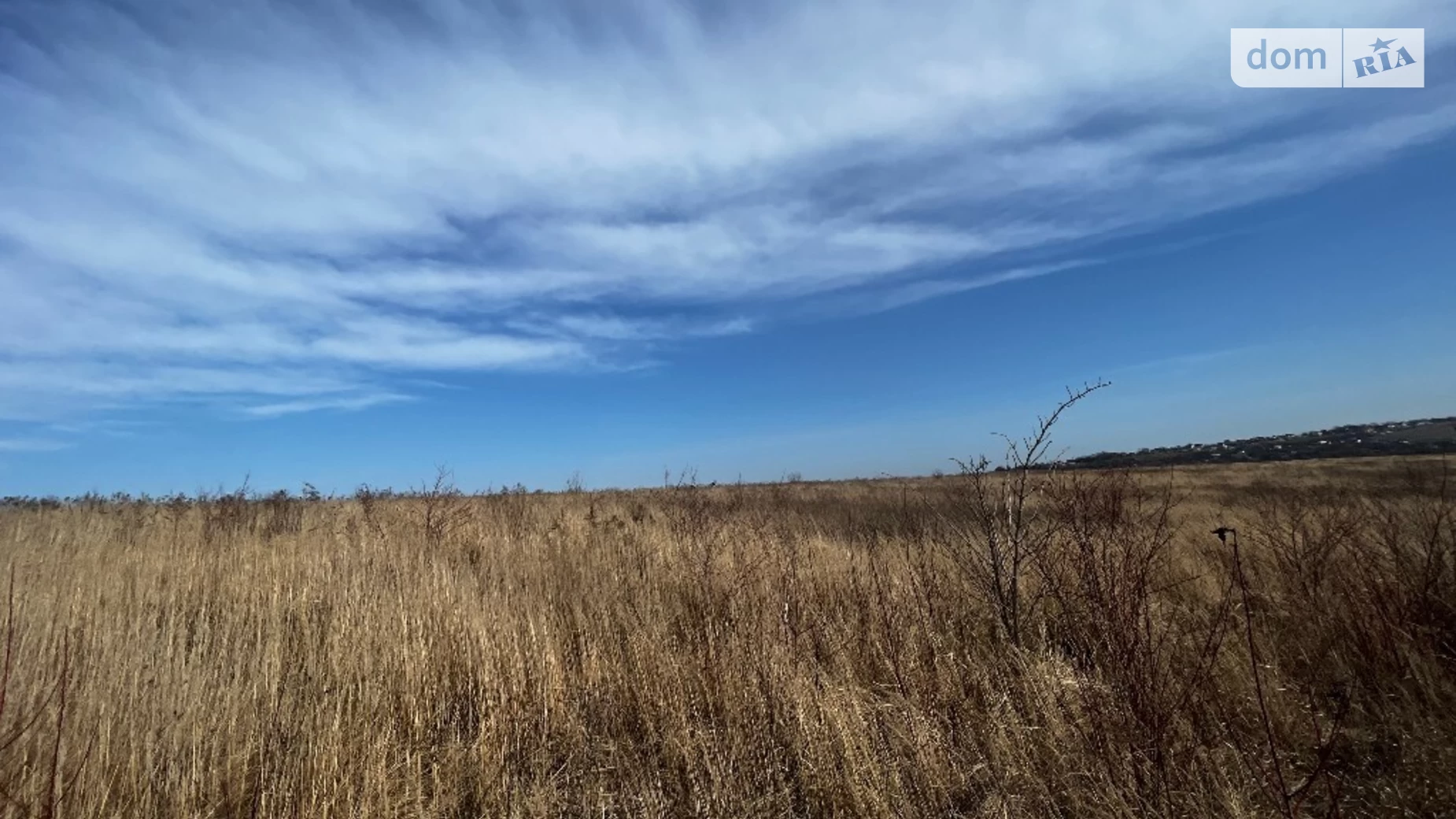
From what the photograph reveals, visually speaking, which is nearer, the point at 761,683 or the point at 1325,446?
the point at 761,683

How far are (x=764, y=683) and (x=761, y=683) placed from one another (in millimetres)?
22

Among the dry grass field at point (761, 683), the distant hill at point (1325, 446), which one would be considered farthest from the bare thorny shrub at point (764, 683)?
the distant hill at point (1325, 446)

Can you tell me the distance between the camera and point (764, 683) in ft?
12.2

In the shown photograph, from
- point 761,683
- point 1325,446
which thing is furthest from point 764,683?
point 1325,446

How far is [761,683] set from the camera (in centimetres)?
375

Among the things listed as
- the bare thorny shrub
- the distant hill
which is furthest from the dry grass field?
the distant hill

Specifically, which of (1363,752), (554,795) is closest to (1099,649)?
(1363,752)

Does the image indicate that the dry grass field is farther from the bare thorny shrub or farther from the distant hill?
the distant hill

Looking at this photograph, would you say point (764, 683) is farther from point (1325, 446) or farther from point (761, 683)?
point (1325, 446)

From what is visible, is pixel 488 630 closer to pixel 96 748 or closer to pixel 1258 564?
pixel 96 748

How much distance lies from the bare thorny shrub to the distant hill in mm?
31726

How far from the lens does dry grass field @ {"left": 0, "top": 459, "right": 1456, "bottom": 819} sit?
9.12 feet

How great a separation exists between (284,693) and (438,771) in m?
1.14

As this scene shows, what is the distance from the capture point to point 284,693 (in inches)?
145
